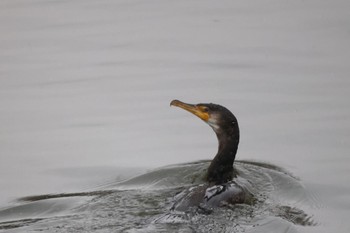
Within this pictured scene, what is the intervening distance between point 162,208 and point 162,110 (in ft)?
10.6

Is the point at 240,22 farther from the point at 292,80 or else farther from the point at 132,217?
the point at 132,217

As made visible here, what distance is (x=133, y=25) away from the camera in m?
16.1

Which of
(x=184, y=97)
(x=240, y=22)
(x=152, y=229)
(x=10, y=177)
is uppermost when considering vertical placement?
(x=240, y=22)

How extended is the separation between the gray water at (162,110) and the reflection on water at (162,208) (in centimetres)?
2

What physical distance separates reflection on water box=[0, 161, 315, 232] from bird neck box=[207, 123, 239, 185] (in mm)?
167

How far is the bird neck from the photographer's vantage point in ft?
36.0

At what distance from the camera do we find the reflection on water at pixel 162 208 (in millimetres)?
9422

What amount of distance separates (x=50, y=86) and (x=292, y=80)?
3.48m

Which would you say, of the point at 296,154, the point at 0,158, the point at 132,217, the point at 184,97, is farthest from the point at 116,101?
the point at 132,217

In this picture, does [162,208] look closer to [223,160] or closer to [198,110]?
[223,160]

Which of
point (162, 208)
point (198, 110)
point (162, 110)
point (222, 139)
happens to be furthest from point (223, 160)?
point (162, 110)

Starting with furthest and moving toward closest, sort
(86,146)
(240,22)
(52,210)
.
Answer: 1. (240,22)
2. (86,146)
3. (52,210)

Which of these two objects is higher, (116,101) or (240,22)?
(240,22)

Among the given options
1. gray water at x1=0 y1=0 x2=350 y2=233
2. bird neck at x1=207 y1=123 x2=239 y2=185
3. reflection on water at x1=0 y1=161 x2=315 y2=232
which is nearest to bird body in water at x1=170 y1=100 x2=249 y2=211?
bird neck at x1=207 y1=123 x2=239 y2=185
